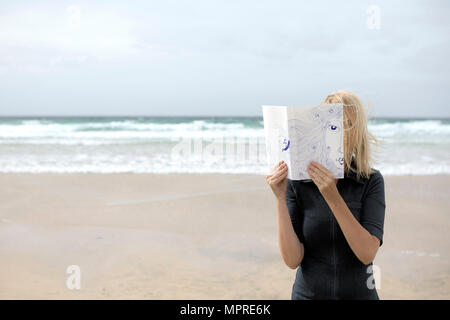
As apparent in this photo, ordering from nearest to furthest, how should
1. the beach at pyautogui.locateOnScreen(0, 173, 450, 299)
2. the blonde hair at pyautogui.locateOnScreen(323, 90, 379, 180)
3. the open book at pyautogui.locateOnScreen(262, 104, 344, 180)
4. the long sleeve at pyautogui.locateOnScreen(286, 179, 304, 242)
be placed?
the open book at pyautogui.locateOnScreen(262, 104, 344, 180) < the blonde hair at pyautogui.locateOnScreen(323, 90, 379, 180) < the long sleeve at pyautogui.locateOnScreen(286, 179, 304, 242) < the beach at pyautogui.locateOnScreen(0, 173, 450, 299)

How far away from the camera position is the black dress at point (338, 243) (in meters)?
1.89

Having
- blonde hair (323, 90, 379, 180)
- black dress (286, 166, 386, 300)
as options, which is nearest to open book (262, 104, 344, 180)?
blonde hair (323, 90, 379, 180)

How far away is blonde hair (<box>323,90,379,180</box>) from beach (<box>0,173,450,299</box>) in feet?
8.23

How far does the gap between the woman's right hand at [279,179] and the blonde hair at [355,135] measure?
0.98ft

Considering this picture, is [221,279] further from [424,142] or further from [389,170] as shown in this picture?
[424,142]

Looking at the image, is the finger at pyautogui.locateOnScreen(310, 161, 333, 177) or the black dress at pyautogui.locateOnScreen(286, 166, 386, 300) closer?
the finger at pyautogui.locateOnScreen(310, 161, 333, 177)

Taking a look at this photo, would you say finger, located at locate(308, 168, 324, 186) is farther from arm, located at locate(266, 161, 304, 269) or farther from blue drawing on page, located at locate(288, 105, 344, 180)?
arm, located at locate(266, 161, 304, 269)

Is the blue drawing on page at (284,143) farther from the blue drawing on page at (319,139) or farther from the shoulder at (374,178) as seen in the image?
the shoulder at (374,178)

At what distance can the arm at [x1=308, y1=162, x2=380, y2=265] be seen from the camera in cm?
175

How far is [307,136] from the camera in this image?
5.70 ft

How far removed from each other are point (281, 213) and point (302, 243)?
0.64ft

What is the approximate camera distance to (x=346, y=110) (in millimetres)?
1829
